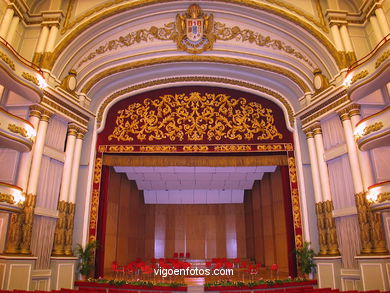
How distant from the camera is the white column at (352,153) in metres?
8.13

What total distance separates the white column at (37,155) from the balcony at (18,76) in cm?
68

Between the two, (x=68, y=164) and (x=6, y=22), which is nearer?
(x=6, y=22)

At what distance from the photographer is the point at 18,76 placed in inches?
287

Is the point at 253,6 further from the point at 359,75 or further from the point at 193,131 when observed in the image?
the point at 193,131

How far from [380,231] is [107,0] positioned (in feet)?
34.3

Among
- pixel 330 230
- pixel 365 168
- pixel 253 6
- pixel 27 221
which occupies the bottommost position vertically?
pixel 330 230

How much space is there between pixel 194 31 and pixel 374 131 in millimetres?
6580

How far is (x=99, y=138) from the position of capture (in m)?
11.1

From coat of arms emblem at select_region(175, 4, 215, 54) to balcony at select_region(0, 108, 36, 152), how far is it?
5848mm

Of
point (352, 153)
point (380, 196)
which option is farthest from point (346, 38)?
point (380, 196)

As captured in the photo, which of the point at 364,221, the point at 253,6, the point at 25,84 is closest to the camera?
the point at 25,84

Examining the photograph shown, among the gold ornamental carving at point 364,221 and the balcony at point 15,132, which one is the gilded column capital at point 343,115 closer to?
the gold ornamental carving at point 364,221

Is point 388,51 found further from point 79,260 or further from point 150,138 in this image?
point 79,260

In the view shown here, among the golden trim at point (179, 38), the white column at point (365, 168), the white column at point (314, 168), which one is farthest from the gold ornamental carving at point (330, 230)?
the golden trim at point (179, 38)
